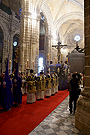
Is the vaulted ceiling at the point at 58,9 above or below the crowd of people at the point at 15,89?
above

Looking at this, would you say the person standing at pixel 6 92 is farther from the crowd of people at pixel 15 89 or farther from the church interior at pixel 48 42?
the church interior at pixel 48 42

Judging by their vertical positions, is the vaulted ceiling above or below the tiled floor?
above

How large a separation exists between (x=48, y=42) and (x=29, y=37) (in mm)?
7542

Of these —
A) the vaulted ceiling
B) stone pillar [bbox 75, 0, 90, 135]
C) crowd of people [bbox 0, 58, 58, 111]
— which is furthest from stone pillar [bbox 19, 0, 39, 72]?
stone pillar [bbox 75, 0, 90, 135]

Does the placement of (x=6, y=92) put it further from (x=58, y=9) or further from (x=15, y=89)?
(x=58, y=9)

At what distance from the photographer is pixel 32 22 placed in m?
10.5

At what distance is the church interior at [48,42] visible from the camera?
2.83m

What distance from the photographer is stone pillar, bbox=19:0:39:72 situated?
1006 centimetres

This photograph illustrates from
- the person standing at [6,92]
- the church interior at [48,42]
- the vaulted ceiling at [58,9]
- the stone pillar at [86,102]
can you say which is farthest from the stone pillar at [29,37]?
the stone pillar at [86,102]

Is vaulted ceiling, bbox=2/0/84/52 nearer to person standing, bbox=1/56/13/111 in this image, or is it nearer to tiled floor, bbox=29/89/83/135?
person standing, bbox=1/56/13/111

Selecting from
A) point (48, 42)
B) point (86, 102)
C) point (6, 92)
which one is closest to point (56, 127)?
point (86, 102)

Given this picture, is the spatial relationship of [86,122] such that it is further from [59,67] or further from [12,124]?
[59,67]

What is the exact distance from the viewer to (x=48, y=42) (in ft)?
57.0

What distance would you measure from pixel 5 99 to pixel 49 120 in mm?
1799
